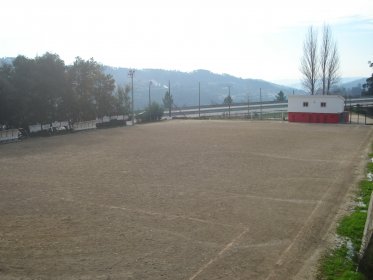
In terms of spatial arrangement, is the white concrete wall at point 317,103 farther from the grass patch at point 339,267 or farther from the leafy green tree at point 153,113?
the grass patch at point 339,267

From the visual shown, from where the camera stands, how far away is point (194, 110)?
73.6m

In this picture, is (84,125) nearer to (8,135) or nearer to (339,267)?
(8,135)

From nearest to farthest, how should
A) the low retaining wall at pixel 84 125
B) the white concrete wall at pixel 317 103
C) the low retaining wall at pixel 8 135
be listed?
the low retaining wall at pixel 8 135 < the low retaining wall at pixel 84 125 < the white concrete wall at pixel 317 103

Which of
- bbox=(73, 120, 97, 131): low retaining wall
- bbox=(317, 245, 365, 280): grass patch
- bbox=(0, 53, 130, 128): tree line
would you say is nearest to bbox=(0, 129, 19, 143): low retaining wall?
bbox=(0, 53, 130, 128): tree line

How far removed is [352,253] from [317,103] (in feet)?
123

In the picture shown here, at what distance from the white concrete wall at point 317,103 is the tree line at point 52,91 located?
19.1 metres

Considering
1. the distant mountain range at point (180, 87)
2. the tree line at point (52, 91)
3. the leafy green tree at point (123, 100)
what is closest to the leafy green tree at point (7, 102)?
the tree line at point (52, 91)

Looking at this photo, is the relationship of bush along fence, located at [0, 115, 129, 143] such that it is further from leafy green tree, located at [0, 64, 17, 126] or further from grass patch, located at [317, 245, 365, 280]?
grass patch, located at [317, 245, 365, 280]

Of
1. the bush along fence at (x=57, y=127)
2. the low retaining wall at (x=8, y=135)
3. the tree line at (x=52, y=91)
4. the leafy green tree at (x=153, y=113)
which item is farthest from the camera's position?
the leafy green tree at (x=153, y=113)

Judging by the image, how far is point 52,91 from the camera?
3444 centimetres

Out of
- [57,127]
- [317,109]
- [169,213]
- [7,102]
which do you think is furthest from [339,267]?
[317,109]

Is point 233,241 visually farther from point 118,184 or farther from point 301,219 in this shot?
point 118,184

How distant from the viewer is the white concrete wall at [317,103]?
42500mm

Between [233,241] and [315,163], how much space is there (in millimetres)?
10391
